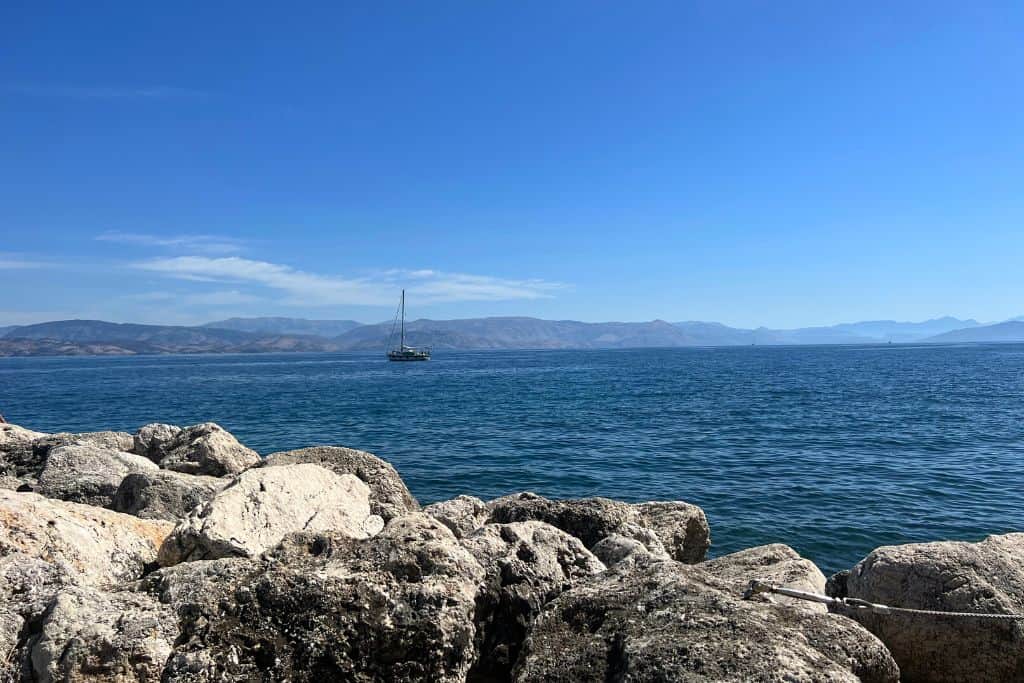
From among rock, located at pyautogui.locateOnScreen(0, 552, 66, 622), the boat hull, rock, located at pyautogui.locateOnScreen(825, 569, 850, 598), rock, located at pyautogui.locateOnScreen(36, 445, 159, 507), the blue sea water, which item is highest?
rock, located at pyautogui.locateOnScreen(0, 552, 66, 622)

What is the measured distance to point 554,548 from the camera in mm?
6898

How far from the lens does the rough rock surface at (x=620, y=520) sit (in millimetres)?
9125

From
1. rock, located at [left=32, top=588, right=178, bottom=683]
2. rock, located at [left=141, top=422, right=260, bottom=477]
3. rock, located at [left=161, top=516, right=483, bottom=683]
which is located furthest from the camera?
rock, located at [left=141, top=422, right=260, bottom=477]

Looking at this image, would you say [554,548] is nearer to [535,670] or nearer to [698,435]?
[535,670]

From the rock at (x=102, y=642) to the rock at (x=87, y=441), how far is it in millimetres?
9002

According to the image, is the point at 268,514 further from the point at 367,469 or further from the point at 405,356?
the point at 405,356

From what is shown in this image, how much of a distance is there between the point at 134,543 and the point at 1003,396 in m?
54.1

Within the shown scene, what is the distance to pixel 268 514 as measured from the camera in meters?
7.70

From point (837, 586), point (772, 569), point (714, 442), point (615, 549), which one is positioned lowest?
point (714, 442)

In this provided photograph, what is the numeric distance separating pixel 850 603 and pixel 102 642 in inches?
228

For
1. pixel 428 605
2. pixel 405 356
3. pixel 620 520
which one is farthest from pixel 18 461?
pixel 405 356

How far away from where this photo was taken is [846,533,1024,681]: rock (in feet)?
21.1

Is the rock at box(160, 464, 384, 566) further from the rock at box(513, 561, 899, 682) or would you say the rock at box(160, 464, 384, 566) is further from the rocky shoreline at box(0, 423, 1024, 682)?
the rock at box(513, 561, 899, 682)

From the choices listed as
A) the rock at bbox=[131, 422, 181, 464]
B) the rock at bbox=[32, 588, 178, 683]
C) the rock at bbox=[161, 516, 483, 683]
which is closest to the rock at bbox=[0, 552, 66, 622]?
the rock at bbox=[32, 588, 178, 683]
